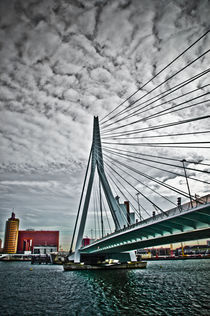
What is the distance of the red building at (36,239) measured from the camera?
18191cm

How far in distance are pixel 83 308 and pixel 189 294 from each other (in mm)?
10086

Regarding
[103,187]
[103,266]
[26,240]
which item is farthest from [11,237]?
[103,187]

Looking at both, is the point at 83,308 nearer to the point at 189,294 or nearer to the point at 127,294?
the point at 127,294

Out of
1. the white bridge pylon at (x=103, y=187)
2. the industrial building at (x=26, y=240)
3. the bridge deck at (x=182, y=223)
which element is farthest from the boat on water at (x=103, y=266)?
the industrial building at (x=26, y=240)

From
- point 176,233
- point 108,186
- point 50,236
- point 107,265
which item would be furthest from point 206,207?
point 50,236

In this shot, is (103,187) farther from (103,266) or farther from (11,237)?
(11,237)

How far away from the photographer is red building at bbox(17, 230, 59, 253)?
18191cm

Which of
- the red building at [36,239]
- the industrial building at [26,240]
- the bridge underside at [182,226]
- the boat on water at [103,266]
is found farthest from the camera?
the industrial building at [26,240]

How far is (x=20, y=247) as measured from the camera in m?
189

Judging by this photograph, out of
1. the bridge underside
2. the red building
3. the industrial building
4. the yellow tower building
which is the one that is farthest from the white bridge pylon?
the yellow tower building

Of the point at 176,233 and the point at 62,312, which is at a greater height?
the point at 176,233

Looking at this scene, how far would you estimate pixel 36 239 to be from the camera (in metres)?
186

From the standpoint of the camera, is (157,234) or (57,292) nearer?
(57,292)

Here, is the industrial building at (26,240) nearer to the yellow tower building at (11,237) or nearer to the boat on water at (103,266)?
the yellow tower building at (11,237)
